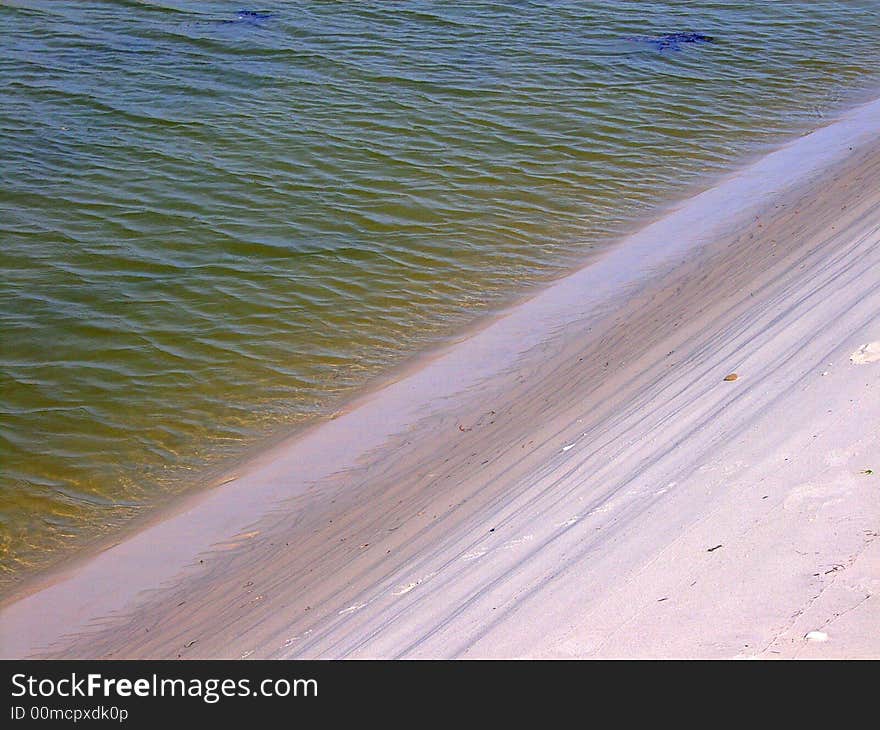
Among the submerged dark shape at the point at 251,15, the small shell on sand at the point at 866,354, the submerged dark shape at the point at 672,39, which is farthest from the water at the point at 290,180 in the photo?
the small shell on sand at the point at 866,354

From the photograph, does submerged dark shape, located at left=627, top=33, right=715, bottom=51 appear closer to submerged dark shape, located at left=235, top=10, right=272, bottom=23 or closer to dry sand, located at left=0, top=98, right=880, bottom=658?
submerged dark shape, located at left=235, top=10, right=272, bottom=23

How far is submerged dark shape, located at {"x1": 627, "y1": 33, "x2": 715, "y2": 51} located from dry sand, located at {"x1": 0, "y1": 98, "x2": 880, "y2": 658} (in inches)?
275

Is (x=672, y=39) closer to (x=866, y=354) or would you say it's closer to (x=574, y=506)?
(x=866, y=354)

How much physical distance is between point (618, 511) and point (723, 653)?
1207mm

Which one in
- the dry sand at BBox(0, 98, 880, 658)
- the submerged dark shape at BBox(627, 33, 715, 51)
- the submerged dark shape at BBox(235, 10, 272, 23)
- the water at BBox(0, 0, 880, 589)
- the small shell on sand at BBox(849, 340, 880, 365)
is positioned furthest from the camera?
the submerged dark shape at BBox(235, 10, 272, 23)

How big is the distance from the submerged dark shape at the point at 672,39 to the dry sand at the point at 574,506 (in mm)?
6986

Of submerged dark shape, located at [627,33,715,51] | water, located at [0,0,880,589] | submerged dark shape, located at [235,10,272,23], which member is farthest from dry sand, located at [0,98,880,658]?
submerged dark shape, located at [235,10,272,23]

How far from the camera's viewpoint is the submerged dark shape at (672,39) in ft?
46.7

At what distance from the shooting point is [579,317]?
7488mm

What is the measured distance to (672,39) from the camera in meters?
14.6

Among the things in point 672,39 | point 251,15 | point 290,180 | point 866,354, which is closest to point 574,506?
point 866,354

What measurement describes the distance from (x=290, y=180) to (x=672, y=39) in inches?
281

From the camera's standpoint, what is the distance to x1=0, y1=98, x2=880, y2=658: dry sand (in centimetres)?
365

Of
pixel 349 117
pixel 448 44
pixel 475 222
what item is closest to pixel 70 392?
pixel 475 222
